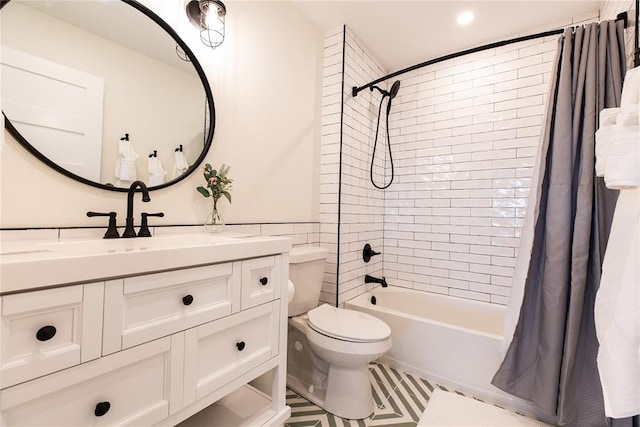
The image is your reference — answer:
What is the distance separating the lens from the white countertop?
2.01ft

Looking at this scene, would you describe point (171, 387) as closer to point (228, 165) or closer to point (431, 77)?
point (228, 165)

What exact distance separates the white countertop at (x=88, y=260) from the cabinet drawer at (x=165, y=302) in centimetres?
4

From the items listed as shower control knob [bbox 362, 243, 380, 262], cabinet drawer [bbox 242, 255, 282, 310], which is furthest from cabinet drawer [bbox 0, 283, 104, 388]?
shower control knob [bbox 362, 243, 380, 262]

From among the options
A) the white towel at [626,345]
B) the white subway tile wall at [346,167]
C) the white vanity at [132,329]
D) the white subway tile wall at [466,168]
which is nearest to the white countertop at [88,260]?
the white vanity at [132,329]

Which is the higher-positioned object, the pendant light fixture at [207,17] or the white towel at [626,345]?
the pendant light fixture at [207,17]

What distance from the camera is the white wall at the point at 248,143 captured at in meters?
1.02

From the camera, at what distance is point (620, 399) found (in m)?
0.73

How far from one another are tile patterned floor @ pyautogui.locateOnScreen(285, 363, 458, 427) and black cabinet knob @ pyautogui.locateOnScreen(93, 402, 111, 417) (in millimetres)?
1060

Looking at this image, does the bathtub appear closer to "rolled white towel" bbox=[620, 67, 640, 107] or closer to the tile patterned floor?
the tile patterned floor

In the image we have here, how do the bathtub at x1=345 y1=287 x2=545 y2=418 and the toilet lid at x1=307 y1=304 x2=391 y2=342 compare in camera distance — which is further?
the bathtub at x1=345 y1=287 x2=545 y2=418

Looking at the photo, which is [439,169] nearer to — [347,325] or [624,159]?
[347,325]

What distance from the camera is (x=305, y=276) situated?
181 cm

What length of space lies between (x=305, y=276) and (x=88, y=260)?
1.24 m

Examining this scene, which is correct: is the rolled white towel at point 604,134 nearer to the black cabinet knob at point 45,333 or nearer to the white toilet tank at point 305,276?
the white toilet tank at point 305,276
